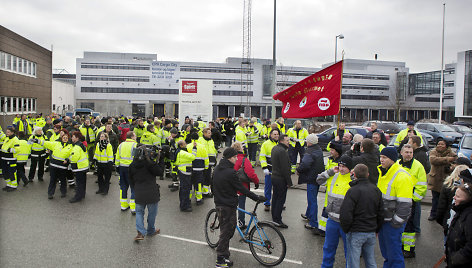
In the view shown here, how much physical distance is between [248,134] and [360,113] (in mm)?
76214

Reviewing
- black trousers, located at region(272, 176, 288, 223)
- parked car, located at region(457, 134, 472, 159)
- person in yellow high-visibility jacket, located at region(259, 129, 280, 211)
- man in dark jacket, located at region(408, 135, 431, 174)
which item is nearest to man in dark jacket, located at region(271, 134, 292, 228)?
black trousers, located at region(272, 176, 288, 223)

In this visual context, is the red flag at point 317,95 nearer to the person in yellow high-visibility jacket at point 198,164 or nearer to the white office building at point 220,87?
the person in yellow high-visibility jacket at point 198,164

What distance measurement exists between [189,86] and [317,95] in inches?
447

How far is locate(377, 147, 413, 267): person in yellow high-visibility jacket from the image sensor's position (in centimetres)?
479

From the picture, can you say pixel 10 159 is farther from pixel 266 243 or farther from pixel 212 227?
pixel 266 243

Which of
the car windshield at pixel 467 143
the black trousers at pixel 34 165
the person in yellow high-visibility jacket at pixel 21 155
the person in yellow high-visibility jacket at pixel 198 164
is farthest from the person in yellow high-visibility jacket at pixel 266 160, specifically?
the car windshield at pixel 467 143

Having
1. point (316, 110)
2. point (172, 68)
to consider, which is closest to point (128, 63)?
point (172, 68)

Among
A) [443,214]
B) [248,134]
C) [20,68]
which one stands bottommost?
[443,214]

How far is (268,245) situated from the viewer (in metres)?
5.55

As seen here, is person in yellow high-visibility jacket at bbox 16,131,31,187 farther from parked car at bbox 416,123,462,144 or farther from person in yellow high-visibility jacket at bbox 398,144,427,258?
parked car at bbox 416,123,462,144

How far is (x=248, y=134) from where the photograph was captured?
45.3ft

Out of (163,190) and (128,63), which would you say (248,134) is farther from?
(128,63)

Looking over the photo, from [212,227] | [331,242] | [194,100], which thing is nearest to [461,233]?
[331,242]

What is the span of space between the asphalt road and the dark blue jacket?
1.09 m
